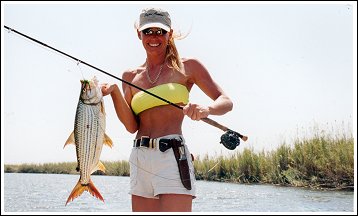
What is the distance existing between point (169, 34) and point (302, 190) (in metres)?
9.13

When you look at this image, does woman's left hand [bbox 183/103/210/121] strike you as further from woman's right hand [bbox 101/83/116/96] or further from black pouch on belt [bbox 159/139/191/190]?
woman's right hand [bbox 101/83/116/96]

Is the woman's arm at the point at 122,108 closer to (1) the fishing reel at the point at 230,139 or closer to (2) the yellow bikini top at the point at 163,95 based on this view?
(2) the yellow bikini top at the point at 163,95

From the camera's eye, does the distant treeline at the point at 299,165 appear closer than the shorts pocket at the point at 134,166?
No

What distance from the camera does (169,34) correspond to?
3629 millimetres

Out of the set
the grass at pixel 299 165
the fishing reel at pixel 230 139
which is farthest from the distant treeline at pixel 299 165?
the fishing reel at pixel 230 139

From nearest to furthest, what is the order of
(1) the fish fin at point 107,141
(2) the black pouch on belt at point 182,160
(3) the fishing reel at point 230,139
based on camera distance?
1. (2) the black pouch on belt at point 182,160
2. (1) the fish fin at point 107,141
3. (3) the fishing reel at point 230,139

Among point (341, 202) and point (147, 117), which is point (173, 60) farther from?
point (341, 202)

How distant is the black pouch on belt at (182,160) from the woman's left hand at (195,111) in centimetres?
21

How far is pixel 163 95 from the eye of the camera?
3467mm

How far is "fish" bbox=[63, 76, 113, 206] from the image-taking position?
11.4 ft

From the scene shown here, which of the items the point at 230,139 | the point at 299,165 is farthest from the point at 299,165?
the point at 230,139

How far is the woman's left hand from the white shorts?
208 millimetres

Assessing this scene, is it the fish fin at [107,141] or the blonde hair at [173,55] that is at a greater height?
the blonde hair at [173,55]

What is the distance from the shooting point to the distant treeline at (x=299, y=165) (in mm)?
11320
